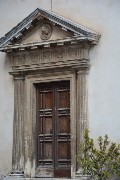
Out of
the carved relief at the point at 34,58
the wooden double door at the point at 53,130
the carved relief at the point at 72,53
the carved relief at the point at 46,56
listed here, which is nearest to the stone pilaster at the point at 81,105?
the carved relief at the point at 72,53

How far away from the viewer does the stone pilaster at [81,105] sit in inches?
412

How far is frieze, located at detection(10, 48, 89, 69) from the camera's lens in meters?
10.6

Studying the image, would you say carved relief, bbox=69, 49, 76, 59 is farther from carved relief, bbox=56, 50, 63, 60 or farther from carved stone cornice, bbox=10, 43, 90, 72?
carved relief, bbox=56, 50, 63, 60

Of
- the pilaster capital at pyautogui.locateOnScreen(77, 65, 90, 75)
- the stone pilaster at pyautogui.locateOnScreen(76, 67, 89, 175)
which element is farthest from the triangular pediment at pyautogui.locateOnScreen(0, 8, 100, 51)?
the stone pilaster at pyautogui.locateOnScreen(76, 67, 89, 175)

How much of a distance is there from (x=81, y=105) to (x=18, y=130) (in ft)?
5.58

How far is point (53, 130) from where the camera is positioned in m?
11.1

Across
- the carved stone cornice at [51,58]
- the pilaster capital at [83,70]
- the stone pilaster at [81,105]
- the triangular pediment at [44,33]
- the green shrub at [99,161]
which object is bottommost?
the green shrub at [99,161]

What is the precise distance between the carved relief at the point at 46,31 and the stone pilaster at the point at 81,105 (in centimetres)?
111

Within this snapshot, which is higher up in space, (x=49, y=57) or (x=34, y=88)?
(x=49, y=57)

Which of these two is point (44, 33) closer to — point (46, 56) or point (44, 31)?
point (44, 31)

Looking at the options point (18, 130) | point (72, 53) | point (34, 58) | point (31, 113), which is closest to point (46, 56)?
point (34, 58)

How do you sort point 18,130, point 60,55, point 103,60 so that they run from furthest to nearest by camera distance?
1. point 18,130
2. point 60,55
3. point 103,60

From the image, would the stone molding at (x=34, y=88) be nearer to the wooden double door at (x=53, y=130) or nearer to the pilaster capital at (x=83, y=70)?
the pilaster capital at (x=83, y=70)

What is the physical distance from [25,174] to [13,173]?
0.30m
